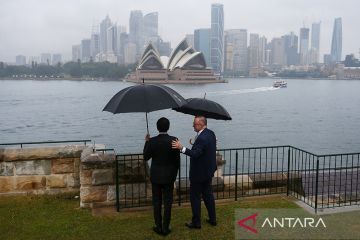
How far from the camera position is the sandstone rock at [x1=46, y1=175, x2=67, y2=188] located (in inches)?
252

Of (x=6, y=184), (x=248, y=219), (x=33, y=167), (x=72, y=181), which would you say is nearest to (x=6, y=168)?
(x=6, y=184)

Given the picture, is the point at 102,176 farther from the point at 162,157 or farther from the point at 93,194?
the point at 162,157

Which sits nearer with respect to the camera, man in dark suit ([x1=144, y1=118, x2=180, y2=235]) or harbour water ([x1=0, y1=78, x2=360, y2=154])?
man in dark suit ([x1=144, y1=118, x2=180, y2=235])

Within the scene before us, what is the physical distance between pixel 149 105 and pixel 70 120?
4165 centimetres

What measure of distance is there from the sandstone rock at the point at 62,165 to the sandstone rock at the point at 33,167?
0.08 metres

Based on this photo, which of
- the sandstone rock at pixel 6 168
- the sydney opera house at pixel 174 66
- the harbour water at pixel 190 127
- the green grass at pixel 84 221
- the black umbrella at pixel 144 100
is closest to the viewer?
the black umbrella at pixel 144 100

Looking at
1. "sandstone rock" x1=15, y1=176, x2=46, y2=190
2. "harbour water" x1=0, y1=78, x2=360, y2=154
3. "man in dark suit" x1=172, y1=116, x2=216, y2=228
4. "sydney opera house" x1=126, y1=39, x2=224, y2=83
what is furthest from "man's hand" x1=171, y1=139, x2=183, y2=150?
"sydney opera house" x1=126, y1=39, x2=224, y2=83

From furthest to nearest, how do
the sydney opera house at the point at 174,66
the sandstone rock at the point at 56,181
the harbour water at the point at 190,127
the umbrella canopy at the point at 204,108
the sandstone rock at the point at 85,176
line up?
the sydney opera house at the point at 174,66 → the harbour water at the point at 190,127 → the sandstone rock at the point at 56,181 → the sandstone rock at the point at 85,176 → the umbrella canopy at the point at 204,108

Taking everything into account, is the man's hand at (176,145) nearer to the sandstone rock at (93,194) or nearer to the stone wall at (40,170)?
the sandstone rock at (93,194)

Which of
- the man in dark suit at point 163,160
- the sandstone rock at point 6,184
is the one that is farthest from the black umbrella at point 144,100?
the sandstone rock at point 6,184

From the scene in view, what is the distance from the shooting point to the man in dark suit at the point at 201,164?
15.6 feet

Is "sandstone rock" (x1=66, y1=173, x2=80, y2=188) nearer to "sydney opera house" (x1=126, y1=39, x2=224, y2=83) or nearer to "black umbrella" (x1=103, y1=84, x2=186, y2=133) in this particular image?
"black umbrella" (x1=103, y1=84, x2=186, y2=133)

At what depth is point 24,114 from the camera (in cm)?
4978

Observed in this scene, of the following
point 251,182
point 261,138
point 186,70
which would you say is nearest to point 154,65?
point 186,70
